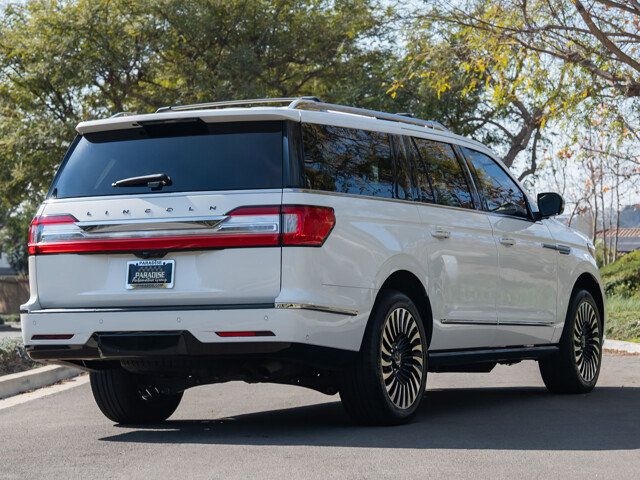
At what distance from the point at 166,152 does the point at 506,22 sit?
28.6 feet

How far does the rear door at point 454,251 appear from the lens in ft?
28.9

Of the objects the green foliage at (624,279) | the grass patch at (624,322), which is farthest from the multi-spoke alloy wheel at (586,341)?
the green foliage at (624,279)

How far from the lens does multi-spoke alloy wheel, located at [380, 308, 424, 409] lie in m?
8.15

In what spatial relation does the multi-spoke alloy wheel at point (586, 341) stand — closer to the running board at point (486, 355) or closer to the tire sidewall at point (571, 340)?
the tire sidewall at point (571, 340)

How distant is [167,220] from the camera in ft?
25.1

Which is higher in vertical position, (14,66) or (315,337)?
(14,66)

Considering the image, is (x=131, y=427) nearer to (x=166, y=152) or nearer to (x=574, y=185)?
(x=166, y=152)

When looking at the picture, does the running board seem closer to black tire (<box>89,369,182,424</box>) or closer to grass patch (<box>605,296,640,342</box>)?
black tire (<box>89,369,182,424</box>)

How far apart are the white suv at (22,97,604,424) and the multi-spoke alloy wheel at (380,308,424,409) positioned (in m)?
Result: 0.01

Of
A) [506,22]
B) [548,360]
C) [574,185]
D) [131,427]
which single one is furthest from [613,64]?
[574,185]

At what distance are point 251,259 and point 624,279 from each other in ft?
67.7

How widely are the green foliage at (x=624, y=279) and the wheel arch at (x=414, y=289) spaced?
1786 centimetres

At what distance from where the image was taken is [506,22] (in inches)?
625

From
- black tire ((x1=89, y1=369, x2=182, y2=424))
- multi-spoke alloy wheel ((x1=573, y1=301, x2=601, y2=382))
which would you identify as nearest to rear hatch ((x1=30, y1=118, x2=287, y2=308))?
black tire ((x1=89, y1=369, x2=182, y2=424))
